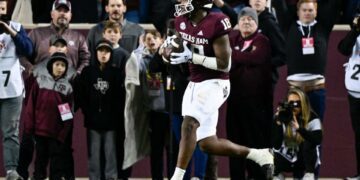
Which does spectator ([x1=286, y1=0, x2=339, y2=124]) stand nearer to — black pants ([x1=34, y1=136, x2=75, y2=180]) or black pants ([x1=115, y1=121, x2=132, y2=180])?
black pants ([x1=115, y1=121, x2=132, y2=180])

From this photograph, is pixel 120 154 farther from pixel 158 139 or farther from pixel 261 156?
pixel 261 156

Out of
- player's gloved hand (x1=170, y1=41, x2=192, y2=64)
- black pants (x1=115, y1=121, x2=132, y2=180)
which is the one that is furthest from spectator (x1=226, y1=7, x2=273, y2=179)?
player's gloved hand (x1=170, y1=41, x2=192, y2=64)

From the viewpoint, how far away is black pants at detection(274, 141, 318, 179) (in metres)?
15.9

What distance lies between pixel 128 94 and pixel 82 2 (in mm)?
2119

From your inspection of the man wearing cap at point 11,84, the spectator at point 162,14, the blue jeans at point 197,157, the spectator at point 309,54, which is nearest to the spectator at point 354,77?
the spectator at point 309,54

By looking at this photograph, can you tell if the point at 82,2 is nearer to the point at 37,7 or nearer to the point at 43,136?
the point at 37,7

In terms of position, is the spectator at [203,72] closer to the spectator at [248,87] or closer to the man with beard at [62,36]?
the spectator at [248,87]

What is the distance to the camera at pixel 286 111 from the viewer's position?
1588 centimetres

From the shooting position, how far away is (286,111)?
15.9 meters

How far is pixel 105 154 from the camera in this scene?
16.3m

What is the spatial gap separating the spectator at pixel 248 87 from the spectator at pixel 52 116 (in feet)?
6.48

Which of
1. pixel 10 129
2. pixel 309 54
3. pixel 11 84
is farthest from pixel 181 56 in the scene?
pixel 10 129

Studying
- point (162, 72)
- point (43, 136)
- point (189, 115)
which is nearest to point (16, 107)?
point (43, 136)

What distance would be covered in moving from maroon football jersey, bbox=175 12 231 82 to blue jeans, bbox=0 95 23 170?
268cm
